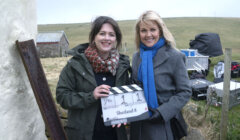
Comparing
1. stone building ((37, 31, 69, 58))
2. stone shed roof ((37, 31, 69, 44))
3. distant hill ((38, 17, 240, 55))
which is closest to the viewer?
stone building ((37, 31, 69, 58))

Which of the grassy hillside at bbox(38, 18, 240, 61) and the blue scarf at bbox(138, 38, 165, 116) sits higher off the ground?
the grassy hillside at bbox(38, 18, 240, 61)

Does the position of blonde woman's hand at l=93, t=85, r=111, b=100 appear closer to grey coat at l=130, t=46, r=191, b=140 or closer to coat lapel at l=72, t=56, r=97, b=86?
coat lapel at l=72, t=56, r=97, b=86

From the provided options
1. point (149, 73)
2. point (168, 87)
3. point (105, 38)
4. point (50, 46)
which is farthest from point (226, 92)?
point (50, 46)

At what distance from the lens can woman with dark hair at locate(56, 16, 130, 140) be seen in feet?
6.69

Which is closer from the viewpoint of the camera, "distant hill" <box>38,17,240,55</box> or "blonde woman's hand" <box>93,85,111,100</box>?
"blonde woman's hand" <box>93,85,111,100</box>

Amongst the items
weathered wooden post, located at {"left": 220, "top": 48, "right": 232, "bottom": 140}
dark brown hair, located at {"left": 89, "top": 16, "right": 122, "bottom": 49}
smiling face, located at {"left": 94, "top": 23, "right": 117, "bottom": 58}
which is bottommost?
weathered wooden post, located at {"left": 220, "top": 48, "right": 232, "bottom": 140}

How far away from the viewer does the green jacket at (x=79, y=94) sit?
80.0 inches

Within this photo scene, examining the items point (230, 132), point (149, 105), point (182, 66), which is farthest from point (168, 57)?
point (230, 132)

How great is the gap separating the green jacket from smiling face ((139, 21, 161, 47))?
69 centimetres

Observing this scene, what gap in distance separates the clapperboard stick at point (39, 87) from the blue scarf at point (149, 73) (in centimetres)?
96

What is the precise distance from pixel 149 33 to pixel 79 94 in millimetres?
1001

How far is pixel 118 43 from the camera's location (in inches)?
96.3

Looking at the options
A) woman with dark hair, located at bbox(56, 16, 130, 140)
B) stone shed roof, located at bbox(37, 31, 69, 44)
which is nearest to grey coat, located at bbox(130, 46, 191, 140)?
woman with dark hair, located at bbox(56, 16, 130, 140)

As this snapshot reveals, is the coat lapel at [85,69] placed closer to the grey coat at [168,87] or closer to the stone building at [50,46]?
the grey coat at [168,87]
